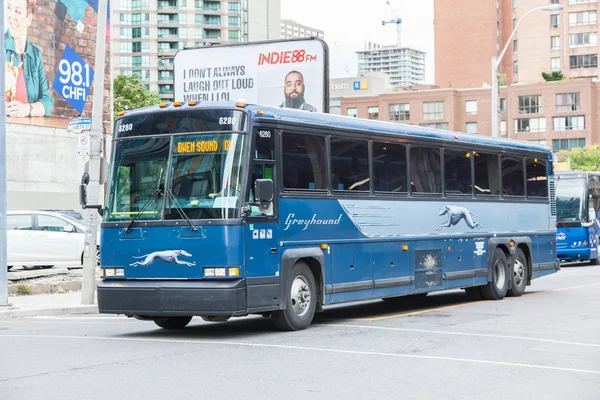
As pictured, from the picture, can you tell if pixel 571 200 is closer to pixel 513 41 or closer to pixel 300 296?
pixel 300 296

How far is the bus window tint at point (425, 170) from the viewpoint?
17.8 m

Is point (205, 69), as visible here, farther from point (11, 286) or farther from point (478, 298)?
point (478, 298)

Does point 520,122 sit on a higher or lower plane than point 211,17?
lower

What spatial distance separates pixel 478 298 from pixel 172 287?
29.5 ft

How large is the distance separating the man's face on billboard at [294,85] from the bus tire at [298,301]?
534 inches

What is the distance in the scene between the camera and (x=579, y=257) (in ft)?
116

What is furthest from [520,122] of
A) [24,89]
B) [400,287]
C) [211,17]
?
[400,287]

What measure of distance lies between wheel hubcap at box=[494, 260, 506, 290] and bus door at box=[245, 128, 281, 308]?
7900 millimetres

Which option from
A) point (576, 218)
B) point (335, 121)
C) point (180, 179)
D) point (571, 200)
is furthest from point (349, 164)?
point (571, 200)

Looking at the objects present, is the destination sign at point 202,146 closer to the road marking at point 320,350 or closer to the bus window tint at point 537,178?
the road marking at point 320,350

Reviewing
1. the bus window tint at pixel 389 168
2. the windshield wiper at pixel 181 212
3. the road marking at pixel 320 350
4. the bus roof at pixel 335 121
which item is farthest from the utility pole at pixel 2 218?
the bus window tint at pixel 389 168

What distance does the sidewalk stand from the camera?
1825 cm

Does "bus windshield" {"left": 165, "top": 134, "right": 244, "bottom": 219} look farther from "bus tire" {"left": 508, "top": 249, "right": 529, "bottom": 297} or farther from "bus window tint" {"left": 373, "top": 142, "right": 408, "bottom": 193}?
"bus tire" {"left": 508, "top": 249, "right": 529, "bottom": 297}

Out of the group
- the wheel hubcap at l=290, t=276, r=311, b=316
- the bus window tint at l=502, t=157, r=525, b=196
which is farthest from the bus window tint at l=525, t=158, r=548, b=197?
the wheel hubcap at l=290, t=276, r=311, b=316
